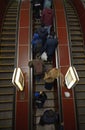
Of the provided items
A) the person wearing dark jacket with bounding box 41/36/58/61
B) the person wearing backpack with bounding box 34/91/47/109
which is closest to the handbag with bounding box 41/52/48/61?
the person wearing dark jacket with bounding box 41/36/58/61

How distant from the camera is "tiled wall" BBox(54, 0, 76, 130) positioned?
24.9 feet

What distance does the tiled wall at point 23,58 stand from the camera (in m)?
7.60

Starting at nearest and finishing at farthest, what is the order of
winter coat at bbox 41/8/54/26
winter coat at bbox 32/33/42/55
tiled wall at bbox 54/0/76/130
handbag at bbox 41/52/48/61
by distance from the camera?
tiled wall at bbox 54/0/76/130
winter coat at bbox 32/33/42/55
handbag at bbox 41/52/48/61
winter coat at bbox 41/8/54/26

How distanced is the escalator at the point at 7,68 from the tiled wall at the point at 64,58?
189cm

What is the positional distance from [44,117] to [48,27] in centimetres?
421

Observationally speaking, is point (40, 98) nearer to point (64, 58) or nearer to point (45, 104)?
point (45, 104)

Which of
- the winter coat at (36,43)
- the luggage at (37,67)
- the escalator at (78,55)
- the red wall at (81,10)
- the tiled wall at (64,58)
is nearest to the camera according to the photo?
the tiled wall at (64,58)

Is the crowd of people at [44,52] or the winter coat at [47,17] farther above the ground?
the winter coat at [47,17]

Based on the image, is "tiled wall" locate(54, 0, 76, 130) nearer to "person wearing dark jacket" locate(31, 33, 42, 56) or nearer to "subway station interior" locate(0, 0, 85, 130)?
"subway station interior" locate(0, 0, 85, 130)

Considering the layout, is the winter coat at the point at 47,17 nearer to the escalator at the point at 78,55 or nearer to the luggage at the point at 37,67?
the escalator at the point at 78,55

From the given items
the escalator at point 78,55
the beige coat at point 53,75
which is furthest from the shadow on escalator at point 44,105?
the escalator at point 78,55

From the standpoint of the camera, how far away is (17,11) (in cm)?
1060

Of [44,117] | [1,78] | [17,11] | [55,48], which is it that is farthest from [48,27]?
[44,117]

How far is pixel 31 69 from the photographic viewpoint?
27.3 ft
